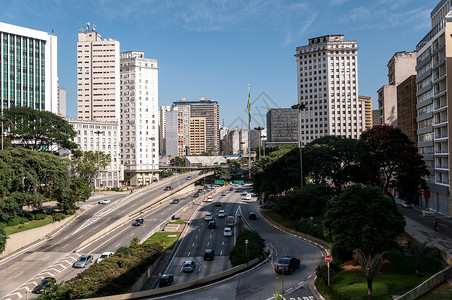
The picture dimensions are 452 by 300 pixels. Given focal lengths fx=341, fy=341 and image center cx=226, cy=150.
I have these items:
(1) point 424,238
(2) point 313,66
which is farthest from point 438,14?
(2) point 313,66

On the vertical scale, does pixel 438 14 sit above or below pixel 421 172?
above

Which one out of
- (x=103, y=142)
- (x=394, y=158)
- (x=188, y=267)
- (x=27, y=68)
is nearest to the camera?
(x=188, y=267)

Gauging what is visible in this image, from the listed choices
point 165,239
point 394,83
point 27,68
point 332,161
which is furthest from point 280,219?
point 27,68

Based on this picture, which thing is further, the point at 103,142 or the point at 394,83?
the point at 103,142

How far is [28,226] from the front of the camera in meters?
59.3

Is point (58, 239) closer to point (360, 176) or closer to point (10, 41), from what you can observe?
point (360, 176)

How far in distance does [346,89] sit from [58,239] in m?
147

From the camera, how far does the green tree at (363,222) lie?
28.2 metres

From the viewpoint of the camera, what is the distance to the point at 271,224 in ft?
217

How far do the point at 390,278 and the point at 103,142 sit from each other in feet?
397

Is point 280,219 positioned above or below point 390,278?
below

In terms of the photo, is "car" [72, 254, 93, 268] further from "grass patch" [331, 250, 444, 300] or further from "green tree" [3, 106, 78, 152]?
"green tree" [3, 106, 78, 152]

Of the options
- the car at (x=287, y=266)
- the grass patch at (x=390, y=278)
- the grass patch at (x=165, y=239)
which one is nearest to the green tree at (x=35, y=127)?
the grass patch at (x=165, y=239)

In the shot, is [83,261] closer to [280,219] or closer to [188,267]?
[188,267]
